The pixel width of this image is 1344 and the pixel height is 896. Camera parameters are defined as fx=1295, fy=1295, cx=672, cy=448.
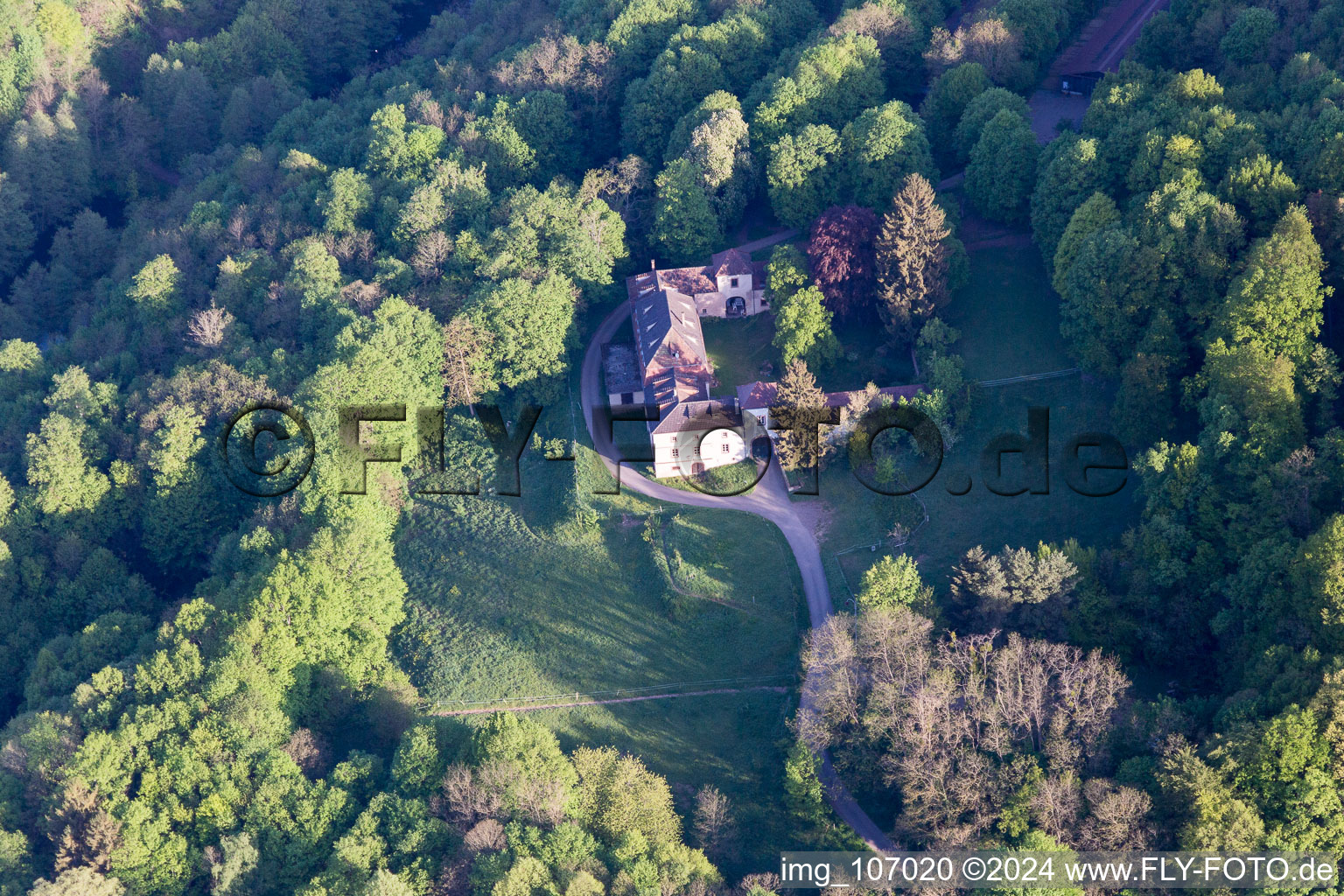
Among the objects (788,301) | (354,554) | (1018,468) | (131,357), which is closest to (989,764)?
(1018,468)

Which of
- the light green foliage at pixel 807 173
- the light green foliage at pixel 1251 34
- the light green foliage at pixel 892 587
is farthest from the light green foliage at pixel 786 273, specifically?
the light green foliage at pixel 1251 34

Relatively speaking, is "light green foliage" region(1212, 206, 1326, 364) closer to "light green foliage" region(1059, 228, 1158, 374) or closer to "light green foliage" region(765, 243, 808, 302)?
"light green foliage" region(1059, 228, 1158, 374)

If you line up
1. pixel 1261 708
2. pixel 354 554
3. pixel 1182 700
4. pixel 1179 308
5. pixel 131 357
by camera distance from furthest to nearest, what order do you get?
1. pixel 131 357
2. pixel 354 554
3. pixel 1179 308
4. pixel 1182 700
5. pixel 1261 708

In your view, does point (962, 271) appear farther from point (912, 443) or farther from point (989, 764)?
point (989, 764)

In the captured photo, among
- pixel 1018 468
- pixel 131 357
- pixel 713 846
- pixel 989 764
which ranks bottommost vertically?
pixel 713 846

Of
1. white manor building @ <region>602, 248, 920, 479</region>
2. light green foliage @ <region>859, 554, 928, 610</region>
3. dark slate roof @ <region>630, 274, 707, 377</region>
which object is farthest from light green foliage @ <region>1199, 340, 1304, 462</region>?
dark slate roof @ <region>630, 274, 707, 377</region>

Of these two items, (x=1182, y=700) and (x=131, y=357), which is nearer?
(x=1182, y=700)

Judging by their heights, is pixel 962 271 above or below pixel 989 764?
above

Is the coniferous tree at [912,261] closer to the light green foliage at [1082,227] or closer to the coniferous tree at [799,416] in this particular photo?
the light green foliage at [1082,227]

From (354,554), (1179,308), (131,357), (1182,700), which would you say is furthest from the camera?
(131,357)
